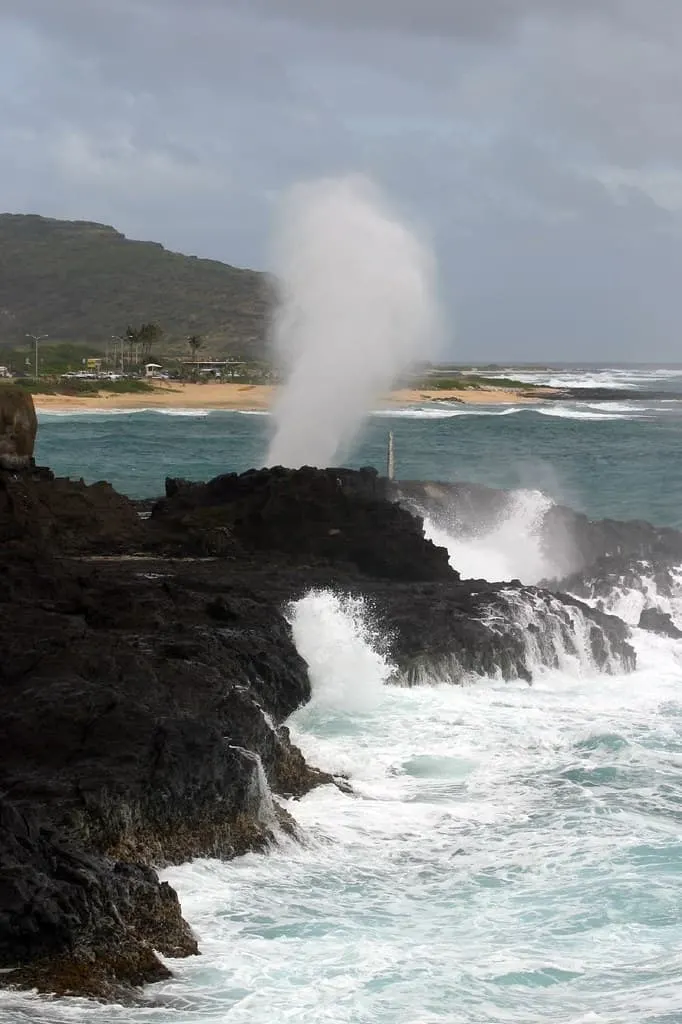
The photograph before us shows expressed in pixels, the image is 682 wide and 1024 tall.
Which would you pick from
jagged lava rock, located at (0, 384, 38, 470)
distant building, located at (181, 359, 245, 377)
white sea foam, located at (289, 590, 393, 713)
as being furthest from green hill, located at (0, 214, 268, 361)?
white sea foam, located at (289, 590, 393, 713)

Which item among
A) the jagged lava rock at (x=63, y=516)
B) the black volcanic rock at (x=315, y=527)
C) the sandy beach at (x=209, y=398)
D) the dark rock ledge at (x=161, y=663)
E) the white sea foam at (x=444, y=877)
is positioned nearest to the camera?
the white sea foam at (x=444, y=877)

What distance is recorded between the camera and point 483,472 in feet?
138

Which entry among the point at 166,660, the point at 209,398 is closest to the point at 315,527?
the point at 166,660

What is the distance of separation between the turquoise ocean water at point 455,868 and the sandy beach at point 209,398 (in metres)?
58.2

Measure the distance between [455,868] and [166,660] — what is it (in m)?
3.29

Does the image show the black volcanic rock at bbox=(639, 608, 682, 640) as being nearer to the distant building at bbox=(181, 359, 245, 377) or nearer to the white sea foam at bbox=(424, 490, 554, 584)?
the white sea foam at bbox=(424, 490, 554, 584)

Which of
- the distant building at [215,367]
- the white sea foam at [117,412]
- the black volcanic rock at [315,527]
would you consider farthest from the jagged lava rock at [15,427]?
the distant building at [215,367]

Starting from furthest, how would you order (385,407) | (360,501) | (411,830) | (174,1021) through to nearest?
(385,407)
(360,501)
(411,830)
(174,1021)

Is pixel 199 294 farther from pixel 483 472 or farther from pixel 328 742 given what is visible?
pixel 328 742

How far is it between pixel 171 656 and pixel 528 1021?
5702 millimetres

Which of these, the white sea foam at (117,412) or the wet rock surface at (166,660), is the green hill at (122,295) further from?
the wet rock surface at (166,660)

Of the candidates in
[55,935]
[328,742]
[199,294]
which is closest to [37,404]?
[328,742]

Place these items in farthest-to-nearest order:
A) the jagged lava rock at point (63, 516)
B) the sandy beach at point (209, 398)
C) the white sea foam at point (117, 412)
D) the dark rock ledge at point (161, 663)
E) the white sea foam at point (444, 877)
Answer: the sandy beach at point (209, 398), the white sea foam at point (117, 412), the jagged lava rock at point (63, 516), the dark rock ledge at point (161, 663), the white sea foam at point (444, 877)

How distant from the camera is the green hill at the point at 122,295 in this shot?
152375 mm
